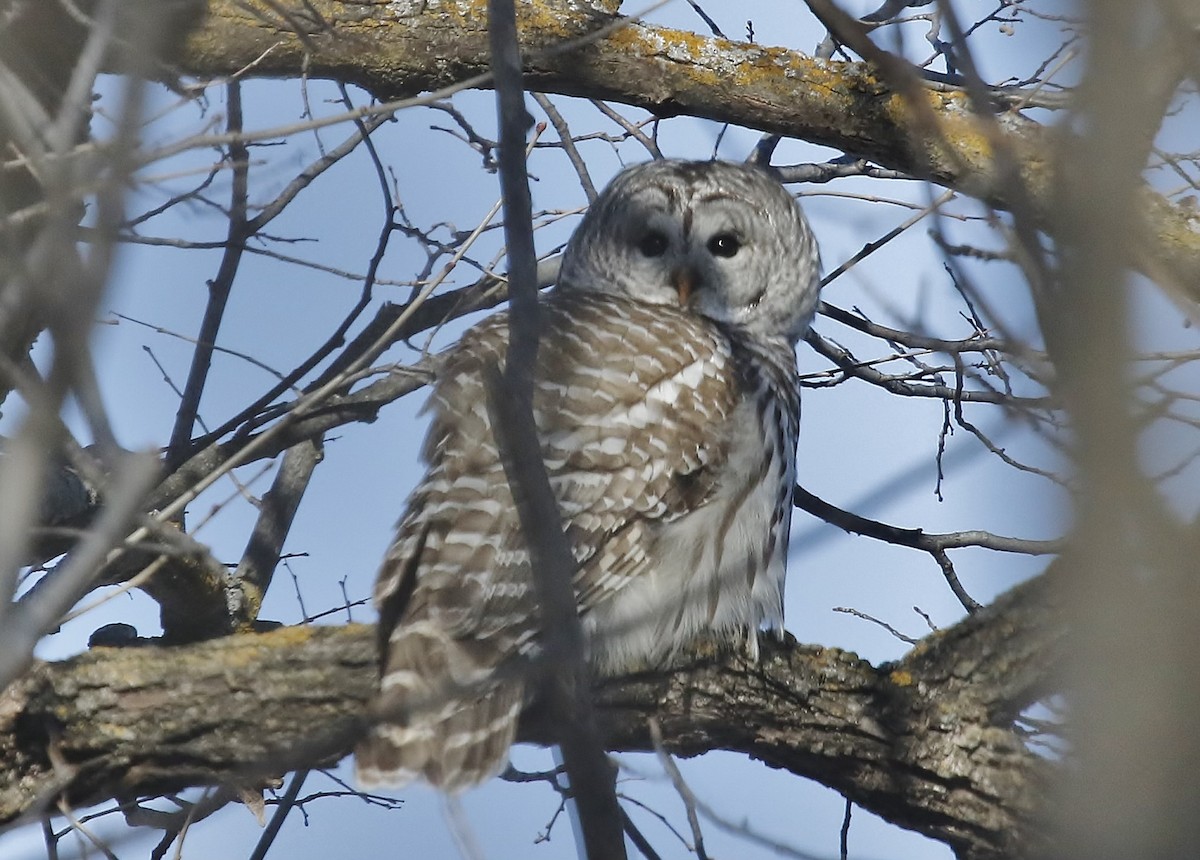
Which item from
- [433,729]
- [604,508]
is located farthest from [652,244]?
[433,729]

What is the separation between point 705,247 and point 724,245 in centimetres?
14

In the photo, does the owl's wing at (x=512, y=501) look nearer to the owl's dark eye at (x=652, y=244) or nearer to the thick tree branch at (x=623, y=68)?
the owl's dark eye at (x=652, y=244)

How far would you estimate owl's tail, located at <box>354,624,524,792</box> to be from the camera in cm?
377

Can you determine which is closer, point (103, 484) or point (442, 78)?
point (103, 484)

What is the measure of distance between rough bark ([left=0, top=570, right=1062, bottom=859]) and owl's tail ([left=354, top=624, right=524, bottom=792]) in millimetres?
130

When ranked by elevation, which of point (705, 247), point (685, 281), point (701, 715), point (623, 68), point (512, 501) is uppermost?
point (623, 68)

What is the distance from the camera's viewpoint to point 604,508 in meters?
4.43

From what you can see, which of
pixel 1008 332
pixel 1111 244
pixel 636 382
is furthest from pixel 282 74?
pixel 1111 244

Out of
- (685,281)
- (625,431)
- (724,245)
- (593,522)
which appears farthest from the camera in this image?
(724,245)

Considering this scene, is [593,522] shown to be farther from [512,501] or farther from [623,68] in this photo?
[623,68]

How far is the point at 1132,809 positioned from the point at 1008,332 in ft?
2.74

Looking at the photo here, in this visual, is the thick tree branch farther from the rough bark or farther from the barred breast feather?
the rough bark

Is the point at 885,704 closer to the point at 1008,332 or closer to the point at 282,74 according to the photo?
the point at 1008,332

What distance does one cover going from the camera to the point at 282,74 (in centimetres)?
583
